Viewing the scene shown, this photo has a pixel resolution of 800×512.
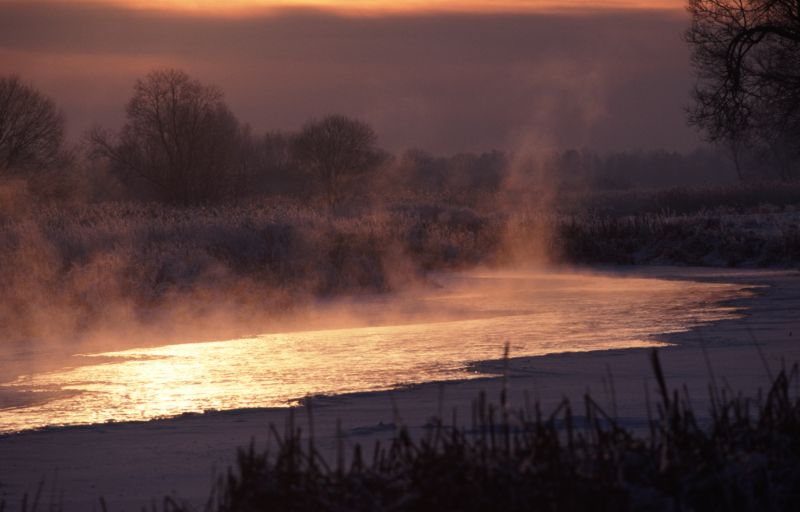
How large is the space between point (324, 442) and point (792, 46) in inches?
759

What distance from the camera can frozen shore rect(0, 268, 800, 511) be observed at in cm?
684

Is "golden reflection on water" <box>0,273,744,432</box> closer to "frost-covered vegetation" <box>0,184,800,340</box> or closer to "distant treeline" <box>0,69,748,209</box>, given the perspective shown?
"frost-covered vegetation" <box>0,184,800,340</box>

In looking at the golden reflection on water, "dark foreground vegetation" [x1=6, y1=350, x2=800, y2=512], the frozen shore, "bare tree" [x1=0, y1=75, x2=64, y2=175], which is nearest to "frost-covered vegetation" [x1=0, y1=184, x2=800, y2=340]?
the golden reflection on water

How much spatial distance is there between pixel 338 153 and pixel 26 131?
2039 cm

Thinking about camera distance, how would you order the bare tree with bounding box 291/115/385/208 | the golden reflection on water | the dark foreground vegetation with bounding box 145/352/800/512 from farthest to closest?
the bare tree with bounding box 291/115/385/208
the golden reflection on water
the dark foreground vegetation with bounding box 145/352/800/512

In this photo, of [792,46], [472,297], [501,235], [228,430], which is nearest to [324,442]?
[228,430]

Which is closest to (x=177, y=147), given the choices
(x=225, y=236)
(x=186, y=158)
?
(x=186, y=158)

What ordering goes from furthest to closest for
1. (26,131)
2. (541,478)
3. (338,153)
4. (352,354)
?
1. (338,153)
2. (26,131)
3. (352,354)
4. (541,478)

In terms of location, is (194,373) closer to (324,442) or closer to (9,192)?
(324,442)

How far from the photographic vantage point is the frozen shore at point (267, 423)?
6844 mm

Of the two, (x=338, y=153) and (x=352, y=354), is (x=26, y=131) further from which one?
(x=352, y=354)

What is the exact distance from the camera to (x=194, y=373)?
37.9 ft

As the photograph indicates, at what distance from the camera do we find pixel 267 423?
8367 millimetres

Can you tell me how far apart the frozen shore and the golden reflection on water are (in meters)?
0.52
